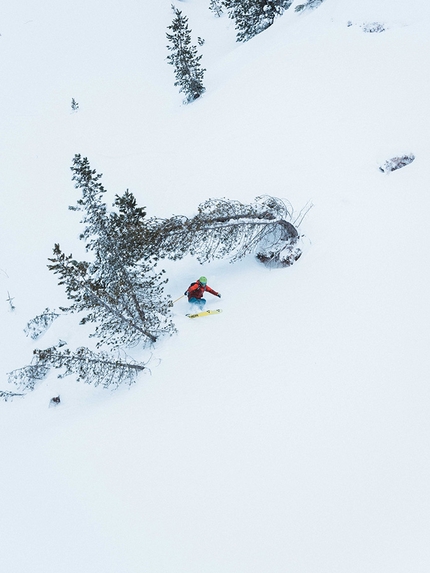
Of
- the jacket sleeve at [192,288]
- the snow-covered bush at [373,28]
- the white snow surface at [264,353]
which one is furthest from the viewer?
the snow-covered bush at [373,28]

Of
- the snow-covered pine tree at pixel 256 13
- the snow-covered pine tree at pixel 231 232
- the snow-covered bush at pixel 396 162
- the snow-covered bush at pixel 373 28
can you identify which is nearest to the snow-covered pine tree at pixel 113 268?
the snow-covered pine tree at pixel 231 232

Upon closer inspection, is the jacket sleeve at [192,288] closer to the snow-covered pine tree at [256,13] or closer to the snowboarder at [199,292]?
the snowboarder at [199,292]

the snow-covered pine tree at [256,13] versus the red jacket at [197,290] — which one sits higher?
the snow-covered pine tree at [256,13]

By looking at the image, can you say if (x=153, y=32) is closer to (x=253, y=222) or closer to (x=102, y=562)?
(x=253, y=222)

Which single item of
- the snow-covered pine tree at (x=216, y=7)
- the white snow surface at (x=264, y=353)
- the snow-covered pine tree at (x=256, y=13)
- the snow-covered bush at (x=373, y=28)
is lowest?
the white snow surface at (x=264, y=353)

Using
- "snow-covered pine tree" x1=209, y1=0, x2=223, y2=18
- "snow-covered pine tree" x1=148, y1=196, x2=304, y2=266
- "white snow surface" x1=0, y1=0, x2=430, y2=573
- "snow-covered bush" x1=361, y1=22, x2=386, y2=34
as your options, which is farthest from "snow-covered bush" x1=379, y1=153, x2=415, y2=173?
"snow-covered pine tree" x1=209, y1=0, x2=223, y2=18

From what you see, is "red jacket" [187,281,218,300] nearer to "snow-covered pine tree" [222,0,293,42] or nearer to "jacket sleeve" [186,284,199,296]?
"jacket sleeve" [186,284,199,296]
